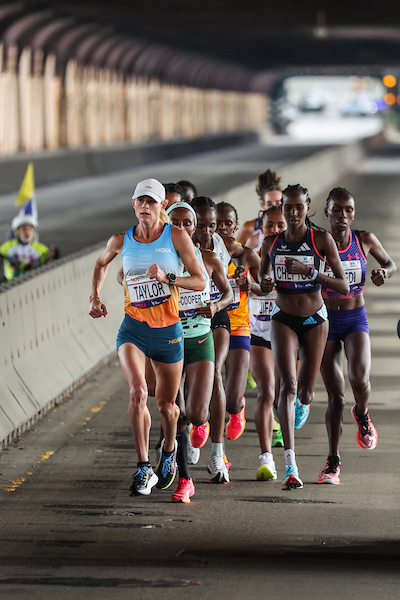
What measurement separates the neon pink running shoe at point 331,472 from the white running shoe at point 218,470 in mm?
626

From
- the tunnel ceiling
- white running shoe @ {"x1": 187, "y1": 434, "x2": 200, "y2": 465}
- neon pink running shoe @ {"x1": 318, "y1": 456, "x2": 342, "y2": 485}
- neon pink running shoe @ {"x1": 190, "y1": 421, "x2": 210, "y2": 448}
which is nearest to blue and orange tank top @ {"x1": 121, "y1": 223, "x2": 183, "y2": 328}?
neon pink running shoe @ {"x1": 190, "y1": 421, "x2": 210, "y2": 448}

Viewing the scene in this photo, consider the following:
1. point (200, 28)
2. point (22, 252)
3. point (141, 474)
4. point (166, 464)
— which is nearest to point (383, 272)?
point (166, 464)

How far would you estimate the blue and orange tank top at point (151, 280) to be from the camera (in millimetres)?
7395

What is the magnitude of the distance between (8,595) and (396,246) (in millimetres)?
19634

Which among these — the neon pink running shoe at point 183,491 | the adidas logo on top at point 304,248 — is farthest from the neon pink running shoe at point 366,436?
the neon pink running shoe at point 183,491

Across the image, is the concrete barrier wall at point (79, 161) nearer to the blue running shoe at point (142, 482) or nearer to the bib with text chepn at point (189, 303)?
the bib with text chepn at point (189, 303)

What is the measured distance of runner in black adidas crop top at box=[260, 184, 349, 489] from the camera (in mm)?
7949

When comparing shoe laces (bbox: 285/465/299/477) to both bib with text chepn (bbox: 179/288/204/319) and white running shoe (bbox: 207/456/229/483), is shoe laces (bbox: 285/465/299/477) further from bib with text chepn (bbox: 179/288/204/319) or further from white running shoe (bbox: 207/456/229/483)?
bib with text chepn (bbox: 179/288/204/319)

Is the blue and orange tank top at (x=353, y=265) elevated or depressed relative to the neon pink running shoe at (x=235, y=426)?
elevated

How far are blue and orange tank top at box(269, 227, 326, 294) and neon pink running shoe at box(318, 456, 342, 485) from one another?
114 centimetres

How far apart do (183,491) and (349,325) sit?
5.85 ft

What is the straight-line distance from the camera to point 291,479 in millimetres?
7684

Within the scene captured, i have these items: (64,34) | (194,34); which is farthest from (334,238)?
(194,34)

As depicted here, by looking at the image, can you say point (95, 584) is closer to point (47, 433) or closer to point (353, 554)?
point (353, 554)
